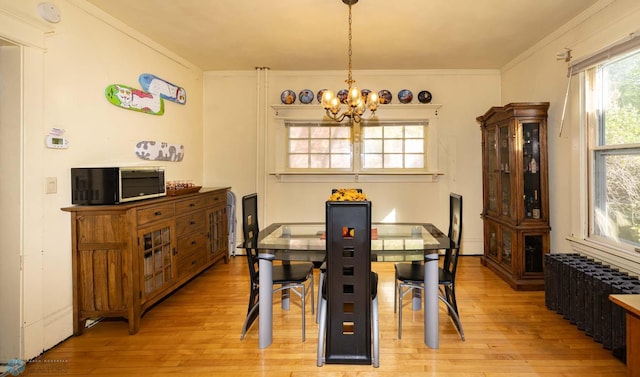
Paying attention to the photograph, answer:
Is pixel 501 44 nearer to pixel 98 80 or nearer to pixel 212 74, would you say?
pixel 212 74

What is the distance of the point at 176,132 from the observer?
4266 mm

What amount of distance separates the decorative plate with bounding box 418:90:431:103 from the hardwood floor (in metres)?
2.78

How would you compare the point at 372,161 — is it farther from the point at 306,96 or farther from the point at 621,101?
the point at 621,101

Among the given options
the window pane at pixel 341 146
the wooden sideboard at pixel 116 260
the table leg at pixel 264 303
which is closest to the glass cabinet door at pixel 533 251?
the window pane at pixel 341 146

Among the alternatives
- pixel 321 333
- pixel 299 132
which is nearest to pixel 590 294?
pixel 321 333

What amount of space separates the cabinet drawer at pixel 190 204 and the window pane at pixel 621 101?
3925 mm

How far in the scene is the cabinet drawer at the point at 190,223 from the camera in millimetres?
3371

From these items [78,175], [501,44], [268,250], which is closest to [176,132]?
[78,175]

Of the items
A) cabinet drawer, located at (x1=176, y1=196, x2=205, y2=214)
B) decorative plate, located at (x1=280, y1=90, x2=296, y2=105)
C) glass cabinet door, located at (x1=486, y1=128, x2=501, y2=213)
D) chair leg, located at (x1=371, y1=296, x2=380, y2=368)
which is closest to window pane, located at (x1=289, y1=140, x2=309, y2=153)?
decorative plate, located at (x1=280, y1=90, x2=296, y2=105)

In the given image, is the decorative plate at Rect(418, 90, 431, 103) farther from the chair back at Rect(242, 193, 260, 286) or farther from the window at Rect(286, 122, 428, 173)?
the chair back at Rect(242, 193, 260, 286)

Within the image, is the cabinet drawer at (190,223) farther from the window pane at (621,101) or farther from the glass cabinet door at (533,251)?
the window pane at (621,101)

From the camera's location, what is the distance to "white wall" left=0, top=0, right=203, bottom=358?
2.30 metres

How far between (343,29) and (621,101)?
2.49 meters

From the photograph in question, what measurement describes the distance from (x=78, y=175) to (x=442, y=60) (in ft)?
13.8
